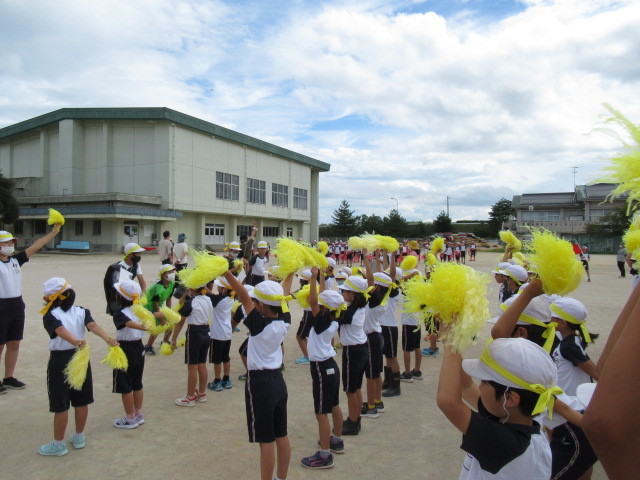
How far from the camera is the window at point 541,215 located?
207 feet

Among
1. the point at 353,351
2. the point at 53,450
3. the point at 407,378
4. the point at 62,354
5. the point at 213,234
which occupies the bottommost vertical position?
the point at 407,378

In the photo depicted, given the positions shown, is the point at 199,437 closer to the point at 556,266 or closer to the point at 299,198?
the point at 556,266

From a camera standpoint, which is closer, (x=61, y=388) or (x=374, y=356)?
(x=61, y=388)

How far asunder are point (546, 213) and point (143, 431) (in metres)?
70.1

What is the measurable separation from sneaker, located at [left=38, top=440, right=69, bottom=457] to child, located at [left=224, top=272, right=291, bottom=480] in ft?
6.49

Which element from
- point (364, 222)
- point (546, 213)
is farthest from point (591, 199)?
point (364, 222)

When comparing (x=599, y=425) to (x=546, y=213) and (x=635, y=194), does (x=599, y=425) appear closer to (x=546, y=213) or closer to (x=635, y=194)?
(x=635, y=194)

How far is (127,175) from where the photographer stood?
129ft

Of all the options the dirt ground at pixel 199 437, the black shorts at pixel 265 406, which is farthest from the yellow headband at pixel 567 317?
the black shorts at pixel 265 406

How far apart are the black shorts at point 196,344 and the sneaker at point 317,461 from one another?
78.8 inches

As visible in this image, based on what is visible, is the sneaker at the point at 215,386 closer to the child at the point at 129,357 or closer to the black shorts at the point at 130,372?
the child at the point at 129,357

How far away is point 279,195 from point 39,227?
24943 millimetres

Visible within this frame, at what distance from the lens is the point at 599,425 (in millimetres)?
916

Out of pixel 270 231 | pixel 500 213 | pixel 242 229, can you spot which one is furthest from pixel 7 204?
pixel 500 213
